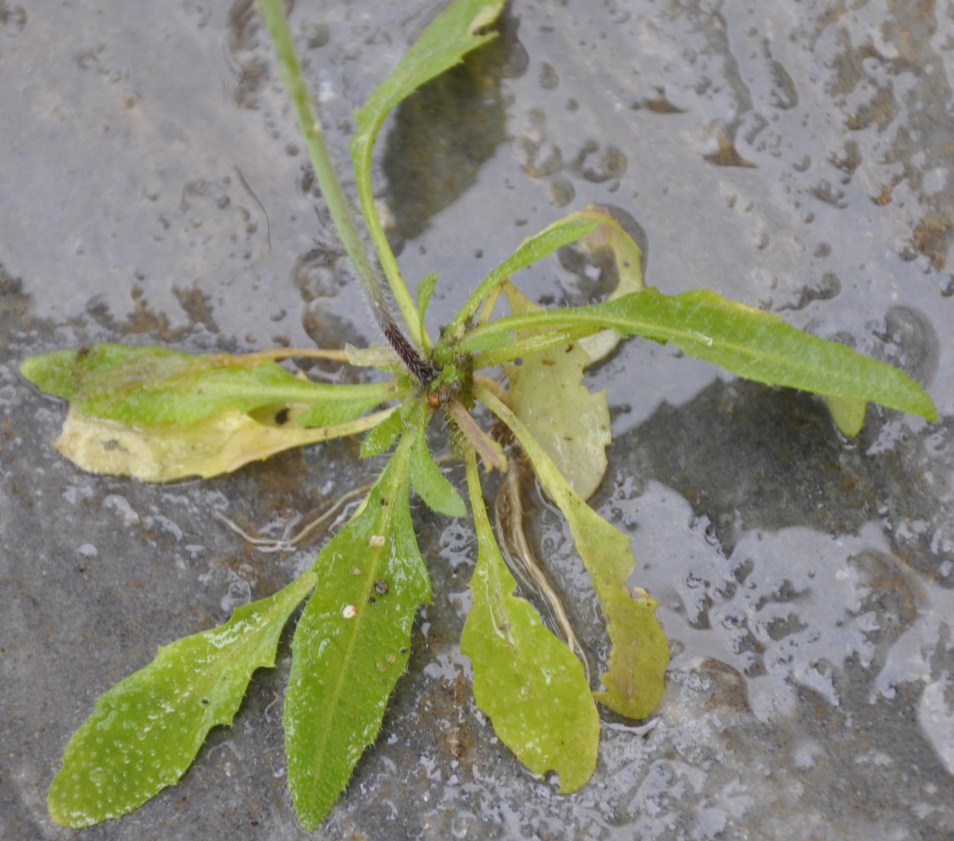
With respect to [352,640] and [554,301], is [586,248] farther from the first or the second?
[352,640]

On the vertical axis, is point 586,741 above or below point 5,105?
below

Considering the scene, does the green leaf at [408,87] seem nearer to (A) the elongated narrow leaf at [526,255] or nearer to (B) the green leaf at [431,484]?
(A) the elongated narrow leaf at [526,255]

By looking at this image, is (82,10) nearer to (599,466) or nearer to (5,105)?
(5,105)

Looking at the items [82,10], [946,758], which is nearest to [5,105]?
[82,10]

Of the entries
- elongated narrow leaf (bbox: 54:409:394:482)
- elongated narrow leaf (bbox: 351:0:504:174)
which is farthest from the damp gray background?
elongated narrow leaf (bbox: 351:0:504:174)

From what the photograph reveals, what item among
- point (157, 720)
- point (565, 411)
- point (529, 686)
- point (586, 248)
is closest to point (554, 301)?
point (586, 248)

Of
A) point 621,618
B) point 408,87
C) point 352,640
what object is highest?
point 408,87

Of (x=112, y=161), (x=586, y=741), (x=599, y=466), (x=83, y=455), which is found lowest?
(x=586, y=741)
